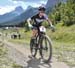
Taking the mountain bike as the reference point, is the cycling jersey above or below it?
above

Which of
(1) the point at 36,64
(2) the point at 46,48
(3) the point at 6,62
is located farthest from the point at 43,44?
(3) the point at 6,62

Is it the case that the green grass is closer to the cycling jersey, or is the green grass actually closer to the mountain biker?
the mountain biker

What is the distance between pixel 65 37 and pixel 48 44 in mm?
15579

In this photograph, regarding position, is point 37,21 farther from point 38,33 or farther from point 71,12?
point 71,12

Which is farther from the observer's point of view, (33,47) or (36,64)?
(33,47)

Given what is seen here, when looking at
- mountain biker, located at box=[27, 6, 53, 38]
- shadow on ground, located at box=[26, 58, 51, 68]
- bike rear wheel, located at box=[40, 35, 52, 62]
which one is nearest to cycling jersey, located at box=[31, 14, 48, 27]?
mountain biker, located at box=[27, 6, 53, 38]

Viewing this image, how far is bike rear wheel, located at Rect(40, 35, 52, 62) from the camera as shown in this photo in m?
12.4

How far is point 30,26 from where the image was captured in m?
12.6

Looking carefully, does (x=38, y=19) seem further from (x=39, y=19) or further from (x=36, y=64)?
(x=36, y=64)

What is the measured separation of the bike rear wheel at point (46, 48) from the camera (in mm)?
Result: 12391

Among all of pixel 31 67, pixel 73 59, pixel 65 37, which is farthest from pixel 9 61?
pixel 65 37

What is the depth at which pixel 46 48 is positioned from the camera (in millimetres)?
12508

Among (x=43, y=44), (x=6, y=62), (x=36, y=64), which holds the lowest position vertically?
(x=36, y=64)

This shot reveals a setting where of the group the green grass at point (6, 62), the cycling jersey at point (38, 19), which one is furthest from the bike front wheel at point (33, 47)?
the green grass at point (6, 62)
